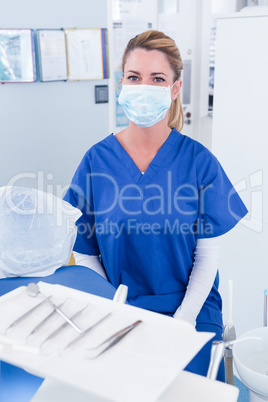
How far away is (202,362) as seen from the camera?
1166mm

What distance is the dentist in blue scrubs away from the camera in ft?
4.32

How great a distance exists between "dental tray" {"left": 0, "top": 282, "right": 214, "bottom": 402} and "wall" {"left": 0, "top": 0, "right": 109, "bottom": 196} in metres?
2.03

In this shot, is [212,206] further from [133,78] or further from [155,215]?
[133,78]

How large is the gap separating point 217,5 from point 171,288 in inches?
102

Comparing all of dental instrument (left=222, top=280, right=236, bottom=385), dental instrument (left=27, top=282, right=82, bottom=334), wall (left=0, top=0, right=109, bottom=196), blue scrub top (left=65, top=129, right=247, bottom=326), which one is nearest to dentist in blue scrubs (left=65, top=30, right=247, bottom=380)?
blue scrub top (left=65, top=129, right=247, bottom=326)

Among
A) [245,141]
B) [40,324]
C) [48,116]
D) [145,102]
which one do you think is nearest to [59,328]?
[40,324]

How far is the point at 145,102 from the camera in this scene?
54.6 inches

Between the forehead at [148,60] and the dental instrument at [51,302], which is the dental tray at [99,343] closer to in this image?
the dental instrument at [51,302]

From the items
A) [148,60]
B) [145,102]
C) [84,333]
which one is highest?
[148,60]

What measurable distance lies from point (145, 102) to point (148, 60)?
11cm

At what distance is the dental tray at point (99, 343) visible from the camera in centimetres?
55

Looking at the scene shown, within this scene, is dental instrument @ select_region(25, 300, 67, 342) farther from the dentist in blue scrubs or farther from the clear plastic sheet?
the dentist in blue scrubs

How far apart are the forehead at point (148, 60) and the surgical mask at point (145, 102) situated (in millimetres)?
51

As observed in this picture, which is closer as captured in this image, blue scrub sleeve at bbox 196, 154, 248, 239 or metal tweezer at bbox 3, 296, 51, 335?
metal tweezer at bbox 3, 296, 51, 335
